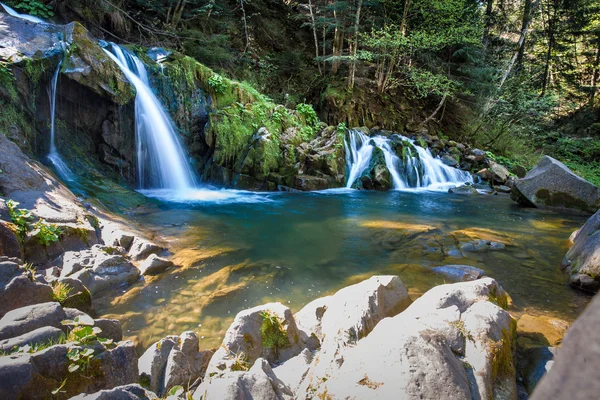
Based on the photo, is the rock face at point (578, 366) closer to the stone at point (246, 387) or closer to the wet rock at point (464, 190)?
the stone at point (246, 387)

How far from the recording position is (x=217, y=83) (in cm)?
1088

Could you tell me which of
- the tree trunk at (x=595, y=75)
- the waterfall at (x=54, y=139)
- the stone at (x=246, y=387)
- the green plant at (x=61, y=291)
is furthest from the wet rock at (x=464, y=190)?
the tree trunk at (x=595, y=75)

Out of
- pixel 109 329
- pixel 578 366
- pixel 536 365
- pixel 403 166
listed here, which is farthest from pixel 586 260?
pixel 403 166

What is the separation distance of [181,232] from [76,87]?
525 cm

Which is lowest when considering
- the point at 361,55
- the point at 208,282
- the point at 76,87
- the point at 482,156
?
the point at 208,282

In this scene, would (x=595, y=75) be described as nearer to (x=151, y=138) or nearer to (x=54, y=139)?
(x=151, y=138)

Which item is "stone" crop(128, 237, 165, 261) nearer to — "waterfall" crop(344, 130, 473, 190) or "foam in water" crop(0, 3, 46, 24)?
"foam in water" crop(0, 3, 46, 24)

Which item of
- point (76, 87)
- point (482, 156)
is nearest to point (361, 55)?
point (482, 156)

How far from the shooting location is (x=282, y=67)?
17.3 m

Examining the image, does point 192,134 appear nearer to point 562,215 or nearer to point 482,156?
point 562,215

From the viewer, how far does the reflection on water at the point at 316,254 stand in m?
3.71

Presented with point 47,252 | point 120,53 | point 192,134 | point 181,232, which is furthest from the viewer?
point 192,134

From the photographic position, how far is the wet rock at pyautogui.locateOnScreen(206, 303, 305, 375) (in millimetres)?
2479

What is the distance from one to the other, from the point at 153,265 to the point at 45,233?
4.20 ft
